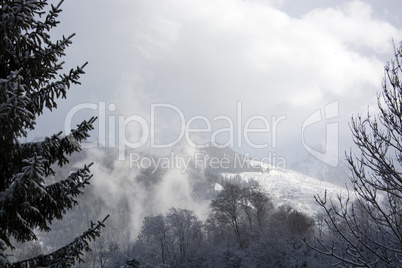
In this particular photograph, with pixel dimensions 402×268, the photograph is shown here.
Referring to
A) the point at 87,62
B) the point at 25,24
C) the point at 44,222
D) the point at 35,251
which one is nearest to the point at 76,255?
the point at 44,222

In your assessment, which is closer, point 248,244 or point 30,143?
point 30,143

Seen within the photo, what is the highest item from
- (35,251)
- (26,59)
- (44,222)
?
(26,59)

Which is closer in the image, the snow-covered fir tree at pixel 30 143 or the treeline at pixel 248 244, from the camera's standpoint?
the snow-covered fir tree at pixel 30 143

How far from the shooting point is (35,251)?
90.3 metres

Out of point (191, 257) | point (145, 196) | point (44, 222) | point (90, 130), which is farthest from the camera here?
point (145, 196)

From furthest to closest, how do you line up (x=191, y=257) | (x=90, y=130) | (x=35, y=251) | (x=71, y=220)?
(x=71, y=220), (x=35, y=251), (x=191, y=257), (x=90, y=130)

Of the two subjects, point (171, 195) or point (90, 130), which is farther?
point (171, 195)

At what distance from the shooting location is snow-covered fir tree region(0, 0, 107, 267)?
149 inches

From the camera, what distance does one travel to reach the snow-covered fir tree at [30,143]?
3773 millimetres

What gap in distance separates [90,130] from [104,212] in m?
151

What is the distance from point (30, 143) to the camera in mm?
4695

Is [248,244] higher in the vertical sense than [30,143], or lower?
lower

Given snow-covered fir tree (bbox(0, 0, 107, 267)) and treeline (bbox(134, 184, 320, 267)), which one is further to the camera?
treeline (bbox(134, 184, 320, 267))

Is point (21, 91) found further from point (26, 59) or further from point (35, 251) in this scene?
point (35, 251)
